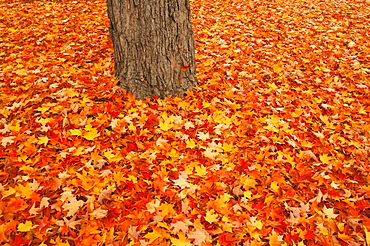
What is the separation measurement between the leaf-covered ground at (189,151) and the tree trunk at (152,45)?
0.22 meters

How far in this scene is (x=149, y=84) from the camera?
335cm

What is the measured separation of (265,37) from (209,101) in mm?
2899

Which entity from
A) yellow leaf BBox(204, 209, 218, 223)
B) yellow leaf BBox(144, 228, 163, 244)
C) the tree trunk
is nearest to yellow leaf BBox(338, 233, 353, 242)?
yellow leaf BBox(204, 209, 218, 223)

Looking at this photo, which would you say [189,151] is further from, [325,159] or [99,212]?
[325,159]

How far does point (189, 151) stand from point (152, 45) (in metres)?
1.38

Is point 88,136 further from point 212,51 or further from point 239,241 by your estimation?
point 212,51

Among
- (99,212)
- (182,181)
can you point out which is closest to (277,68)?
(182,181)

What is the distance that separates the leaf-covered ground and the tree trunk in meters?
0.22

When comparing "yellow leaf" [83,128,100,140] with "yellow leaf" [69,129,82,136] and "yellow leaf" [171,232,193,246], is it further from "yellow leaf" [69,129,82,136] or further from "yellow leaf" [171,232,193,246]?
"yellow leaf" [171,232,193,246]

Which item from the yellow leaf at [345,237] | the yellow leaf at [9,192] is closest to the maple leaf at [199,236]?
the yellow leaf at [345,237]

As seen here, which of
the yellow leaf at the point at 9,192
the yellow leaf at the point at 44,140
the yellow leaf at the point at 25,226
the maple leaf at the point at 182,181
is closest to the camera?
the yellow leaf at the point at 25,226

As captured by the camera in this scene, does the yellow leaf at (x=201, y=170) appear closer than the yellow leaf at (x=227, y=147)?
Yes

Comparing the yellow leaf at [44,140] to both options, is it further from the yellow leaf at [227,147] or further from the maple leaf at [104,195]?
the yellow leaf at [227,147]

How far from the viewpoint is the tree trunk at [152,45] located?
310 centimetres
